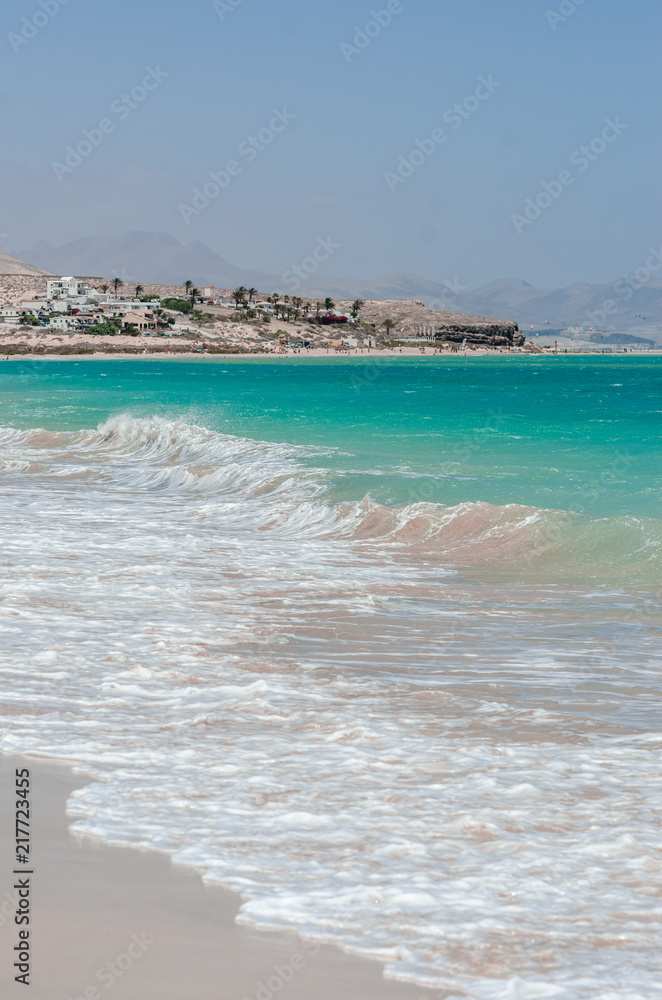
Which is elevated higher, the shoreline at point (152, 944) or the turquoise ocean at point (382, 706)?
the turquoise ocean at point (382, 706)

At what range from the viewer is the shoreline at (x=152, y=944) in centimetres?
351

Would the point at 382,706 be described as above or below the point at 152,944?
above

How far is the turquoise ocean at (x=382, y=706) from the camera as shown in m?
4.14

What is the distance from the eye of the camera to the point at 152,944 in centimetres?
375

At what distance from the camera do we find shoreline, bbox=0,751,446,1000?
11.5 feet

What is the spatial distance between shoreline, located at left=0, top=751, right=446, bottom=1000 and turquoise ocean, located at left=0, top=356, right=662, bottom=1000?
12 centimetres

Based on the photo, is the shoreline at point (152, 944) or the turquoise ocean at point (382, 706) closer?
the shoreline at point (152, 944)

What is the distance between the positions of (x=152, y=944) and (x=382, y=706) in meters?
3.19

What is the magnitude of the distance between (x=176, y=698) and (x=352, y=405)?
139 ft

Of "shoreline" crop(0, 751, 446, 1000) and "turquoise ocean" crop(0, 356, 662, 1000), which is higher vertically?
"turquoise ocean" crop(0, 356, 662, 1000)

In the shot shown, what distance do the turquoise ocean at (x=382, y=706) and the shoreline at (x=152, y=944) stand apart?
121 millimetres

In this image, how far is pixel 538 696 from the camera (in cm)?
704

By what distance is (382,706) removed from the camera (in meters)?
6.75

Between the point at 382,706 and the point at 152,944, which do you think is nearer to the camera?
the point at 152,944
